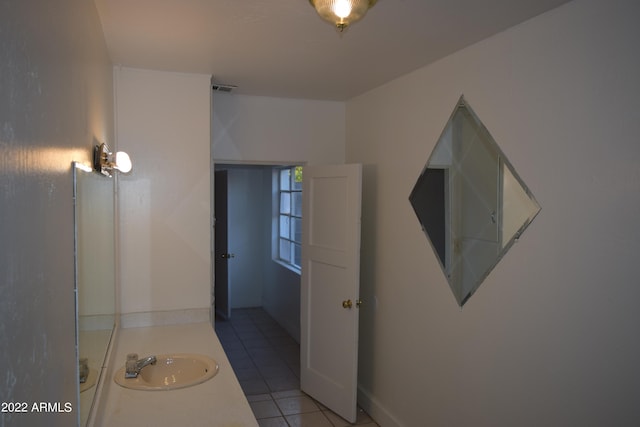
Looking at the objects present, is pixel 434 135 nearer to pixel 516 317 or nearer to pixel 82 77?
pixel 516 317

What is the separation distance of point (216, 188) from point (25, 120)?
5.57 m

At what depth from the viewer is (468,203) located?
2.68 meters

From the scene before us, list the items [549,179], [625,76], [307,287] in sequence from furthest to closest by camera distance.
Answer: [307,287], [549,179], [625,76]

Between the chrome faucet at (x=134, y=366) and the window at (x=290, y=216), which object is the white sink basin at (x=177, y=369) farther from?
the window at (x=290, y=216)

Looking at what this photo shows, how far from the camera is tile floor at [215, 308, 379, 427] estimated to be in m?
3.65

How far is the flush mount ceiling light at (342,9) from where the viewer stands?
1.61m

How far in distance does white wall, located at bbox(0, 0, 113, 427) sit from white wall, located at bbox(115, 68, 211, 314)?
167 cm

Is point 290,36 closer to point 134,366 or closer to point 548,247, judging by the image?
point 548,247

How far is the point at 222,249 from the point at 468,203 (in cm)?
400

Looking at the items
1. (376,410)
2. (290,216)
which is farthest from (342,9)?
(290,216)

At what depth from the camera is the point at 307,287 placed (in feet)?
13.4

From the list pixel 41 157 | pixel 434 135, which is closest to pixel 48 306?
pixel 41 157

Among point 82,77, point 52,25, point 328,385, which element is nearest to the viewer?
point 52,25

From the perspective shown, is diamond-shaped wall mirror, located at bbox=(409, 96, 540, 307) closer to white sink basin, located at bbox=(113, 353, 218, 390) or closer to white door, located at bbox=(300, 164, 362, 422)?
white door, located at bbox=(300, 164, 362, 422)
